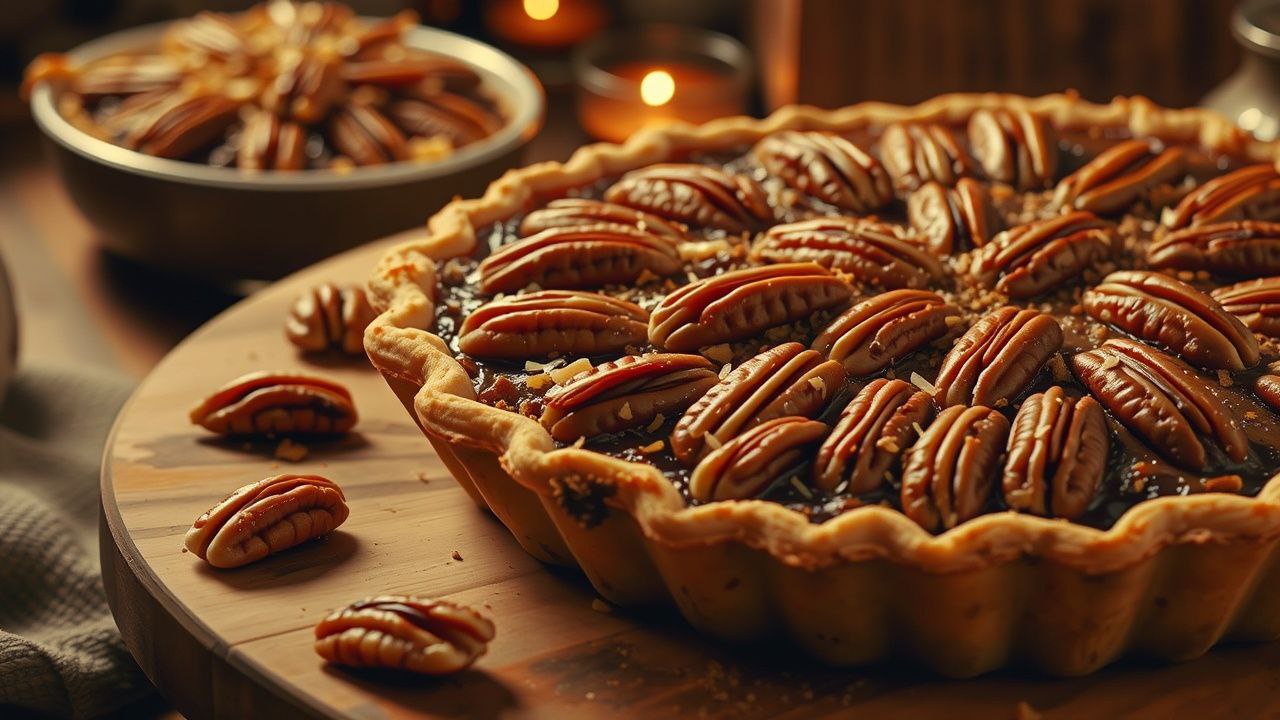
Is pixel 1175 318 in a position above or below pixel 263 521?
above

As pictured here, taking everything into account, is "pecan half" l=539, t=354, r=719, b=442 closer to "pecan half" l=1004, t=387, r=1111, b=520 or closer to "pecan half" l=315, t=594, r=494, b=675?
"pecan half" l=315, t=594, r=494, b=675

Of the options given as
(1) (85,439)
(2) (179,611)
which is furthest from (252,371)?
(2) (179,611)

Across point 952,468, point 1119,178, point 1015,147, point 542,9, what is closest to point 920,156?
point 1015,147

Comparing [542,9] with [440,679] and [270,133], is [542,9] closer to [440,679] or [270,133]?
[270,133]

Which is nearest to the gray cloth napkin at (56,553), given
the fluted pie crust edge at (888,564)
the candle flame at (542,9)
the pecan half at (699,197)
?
the fluted pie crust edge at (888,564)

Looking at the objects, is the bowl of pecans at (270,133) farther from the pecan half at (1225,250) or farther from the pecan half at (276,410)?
the pecan half at (1225,250)

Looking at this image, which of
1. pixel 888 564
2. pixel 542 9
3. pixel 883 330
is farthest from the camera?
pixel 542 9
